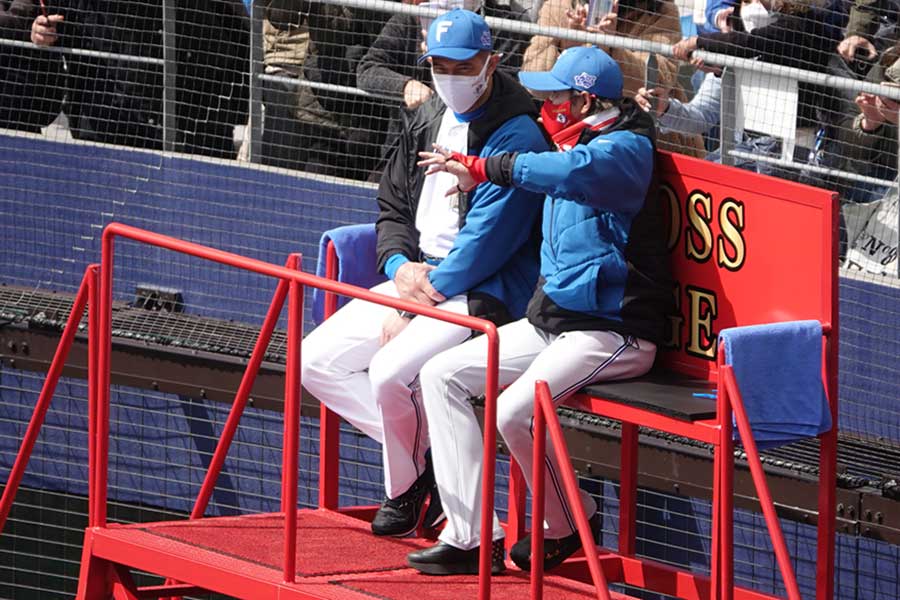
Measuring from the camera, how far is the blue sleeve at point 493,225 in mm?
5660

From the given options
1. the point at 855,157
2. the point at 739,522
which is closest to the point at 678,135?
the point at 855,157

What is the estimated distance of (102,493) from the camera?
18.6 ft

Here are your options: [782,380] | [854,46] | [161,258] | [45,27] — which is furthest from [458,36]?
[45,27]

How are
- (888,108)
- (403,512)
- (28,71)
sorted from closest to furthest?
→ (403,512) → (888,108) → (28,71)

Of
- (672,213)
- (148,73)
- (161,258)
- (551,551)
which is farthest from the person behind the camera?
(161,258)

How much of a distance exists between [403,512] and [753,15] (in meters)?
3.72

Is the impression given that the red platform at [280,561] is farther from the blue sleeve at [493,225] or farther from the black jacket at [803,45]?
the black jacket at [803,45]

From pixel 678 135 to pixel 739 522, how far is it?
75.7 inches

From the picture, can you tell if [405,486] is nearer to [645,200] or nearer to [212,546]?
[212,546]

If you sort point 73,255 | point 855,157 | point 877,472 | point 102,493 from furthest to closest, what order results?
1. point 73,255
2. point 855,157
3. point 877,472
4. point 102,493

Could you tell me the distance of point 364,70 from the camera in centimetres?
884

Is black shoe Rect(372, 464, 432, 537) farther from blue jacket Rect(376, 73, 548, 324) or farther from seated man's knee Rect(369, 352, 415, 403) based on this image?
blue jacket Rect(376, 73, 548, 324)

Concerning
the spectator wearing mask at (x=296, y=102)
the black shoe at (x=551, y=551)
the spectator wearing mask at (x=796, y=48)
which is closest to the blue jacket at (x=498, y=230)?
the black shoe at (x=551, y=551)

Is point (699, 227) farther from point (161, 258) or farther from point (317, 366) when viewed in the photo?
point (161, 258)
